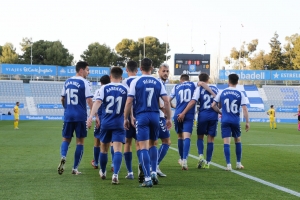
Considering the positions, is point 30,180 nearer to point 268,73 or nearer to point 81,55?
point 268,73

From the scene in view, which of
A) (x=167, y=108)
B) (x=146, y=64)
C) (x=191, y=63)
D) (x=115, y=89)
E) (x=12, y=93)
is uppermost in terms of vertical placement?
(x=191, y=63)

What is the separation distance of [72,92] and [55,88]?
56.6 m

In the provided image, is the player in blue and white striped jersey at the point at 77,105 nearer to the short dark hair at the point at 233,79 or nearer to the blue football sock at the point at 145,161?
the blue football sock at the point at 145,161

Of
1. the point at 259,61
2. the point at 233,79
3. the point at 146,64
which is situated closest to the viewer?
the point at 146,64

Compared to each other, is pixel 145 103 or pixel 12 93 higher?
pixel 145 103

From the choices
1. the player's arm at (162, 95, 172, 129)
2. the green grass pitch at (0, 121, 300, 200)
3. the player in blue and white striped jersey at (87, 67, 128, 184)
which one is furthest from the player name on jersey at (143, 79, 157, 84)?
the green grass pitch at (0, 121, 300, 200)

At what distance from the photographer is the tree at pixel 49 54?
271 feet

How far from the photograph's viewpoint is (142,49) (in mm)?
85312

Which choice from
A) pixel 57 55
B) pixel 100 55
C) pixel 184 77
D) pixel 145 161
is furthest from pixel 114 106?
pixel 100 55

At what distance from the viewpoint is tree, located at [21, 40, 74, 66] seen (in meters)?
82.6

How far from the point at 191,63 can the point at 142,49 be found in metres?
38.3

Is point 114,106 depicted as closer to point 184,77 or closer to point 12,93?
point 184,77

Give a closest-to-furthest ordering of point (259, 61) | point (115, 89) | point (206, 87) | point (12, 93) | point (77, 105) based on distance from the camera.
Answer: point (115, 89), point (77, 105), point (206, 87), point (12, 93), point (259, 61)

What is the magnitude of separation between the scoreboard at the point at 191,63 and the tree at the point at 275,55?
145 ft
